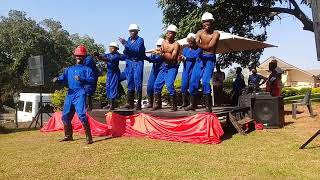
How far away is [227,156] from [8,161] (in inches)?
145

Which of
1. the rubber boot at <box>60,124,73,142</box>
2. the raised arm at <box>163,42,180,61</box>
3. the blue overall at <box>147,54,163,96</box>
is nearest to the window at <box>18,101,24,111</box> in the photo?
the blue overall at <box>147,54,163,96</box>

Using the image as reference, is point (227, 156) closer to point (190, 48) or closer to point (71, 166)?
point (71, 166)

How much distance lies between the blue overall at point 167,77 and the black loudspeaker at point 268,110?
226 centimetres

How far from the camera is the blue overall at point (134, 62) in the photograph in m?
10.1

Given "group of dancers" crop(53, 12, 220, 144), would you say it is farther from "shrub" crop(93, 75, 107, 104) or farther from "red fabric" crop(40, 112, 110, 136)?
"shrub" crop(93, 75, 107, 104)

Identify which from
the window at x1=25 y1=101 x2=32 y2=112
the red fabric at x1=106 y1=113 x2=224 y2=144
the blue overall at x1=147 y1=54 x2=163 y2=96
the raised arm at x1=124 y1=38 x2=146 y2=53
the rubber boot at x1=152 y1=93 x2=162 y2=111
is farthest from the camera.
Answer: the window at x1=25 y1=101 x2=32 y2=112

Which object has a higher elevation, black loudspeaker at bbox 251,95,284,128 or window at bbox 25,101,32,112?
black loudspeaker at bbox 251,95,284,128

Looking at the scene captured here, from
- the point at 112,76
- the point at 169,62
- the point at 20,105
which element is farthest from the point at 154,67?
the point at 20,105

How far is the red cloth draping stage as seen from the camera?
9.03 m

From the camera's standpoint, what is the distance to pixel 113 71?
11.0 metres

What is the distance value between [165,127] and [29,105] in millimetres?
22957

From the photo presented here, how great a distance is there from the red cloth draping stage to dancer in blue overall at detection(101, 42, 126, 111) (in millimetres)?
563

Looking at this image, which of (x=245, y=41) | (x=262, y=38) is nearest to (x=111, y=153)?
(x=245, y=41)

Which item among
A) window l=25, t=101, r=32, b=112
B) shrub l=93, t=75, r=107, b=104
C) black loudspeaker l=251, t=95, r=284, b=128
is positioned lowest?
window l=25, t=101, r=32, b=112
